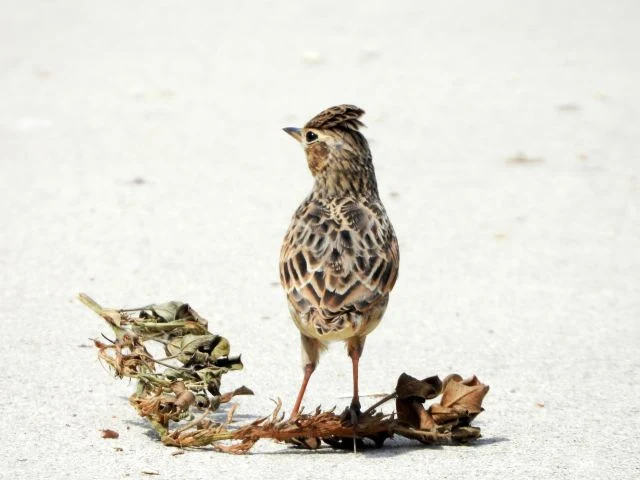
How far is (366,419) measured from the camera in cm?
588

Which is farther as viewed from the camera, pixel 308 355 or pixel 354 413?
pixel 308 355

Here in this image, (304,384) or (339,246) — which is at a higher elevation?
(339,246)

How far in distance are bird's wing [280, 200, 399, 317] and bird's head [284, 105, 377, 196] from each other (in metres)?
0.21

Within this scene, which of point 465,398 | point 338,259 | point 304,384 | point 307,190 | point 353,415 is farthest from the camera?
point 307,190

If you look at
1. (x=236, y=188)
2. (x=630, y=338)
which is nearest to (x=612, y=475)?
(x=630, y=338)

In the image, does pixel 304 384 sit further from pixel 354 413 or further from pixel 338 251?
pixel 338 251

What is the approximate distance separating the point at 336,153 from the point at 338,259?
96 centimetres

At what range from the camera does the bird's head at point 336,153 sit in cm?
684

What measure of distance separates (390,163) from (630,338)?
429 cm

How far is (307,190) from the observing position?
11.1m

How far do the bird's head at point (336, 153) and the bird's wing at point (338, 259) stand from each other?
0.21m

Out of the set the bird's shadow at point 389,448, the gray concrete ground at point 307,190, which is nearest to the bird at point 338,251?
the bird's shadow at point 389,448

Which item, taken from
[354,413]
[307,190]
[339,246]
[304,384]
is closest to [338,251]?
[339,246]

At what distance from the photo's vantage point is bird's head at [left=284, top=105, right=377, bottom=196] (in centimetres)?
684
